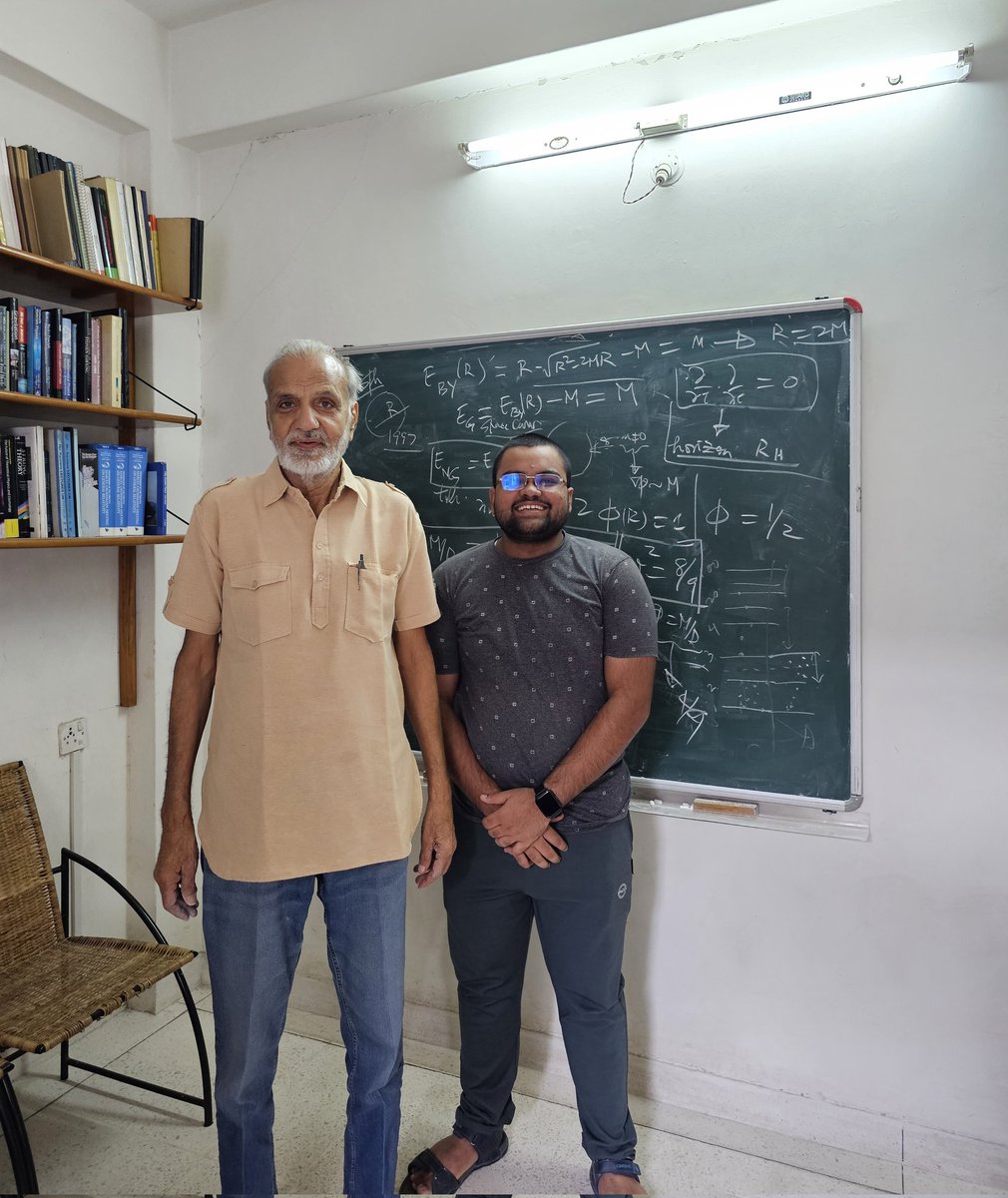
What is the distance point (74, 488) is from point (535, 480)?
125 centimetres

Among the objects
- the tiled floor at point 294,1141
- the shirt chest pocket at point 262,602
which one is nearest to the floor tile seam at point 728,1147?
the tiled floor at point 294,1141

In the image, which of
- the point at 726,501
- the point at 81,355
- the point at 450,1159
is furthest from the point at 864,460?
the point at 81,355

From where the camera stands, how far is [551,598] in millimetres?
1989

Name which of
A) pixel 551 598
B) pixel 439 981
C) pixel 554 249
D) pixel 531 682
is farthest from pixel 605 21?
pixel 439 981

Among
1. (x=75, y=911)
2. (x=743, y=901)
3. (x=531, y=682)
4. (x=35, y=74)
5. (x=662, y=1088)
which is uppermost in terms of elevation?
(x=35, y=74)

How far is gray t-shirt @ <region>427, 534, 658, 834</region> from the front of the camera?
1.98m

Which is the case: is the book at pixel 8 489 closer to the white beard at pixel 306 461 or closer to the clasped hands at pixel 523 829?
the white beard at pixel 306 461

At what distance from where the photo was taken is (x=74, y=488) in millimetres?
2287

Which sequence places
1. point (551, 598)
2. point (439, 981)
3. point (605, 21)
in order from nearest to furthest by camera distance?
point (551, 598)
point (605, 21)
point (439, 981)

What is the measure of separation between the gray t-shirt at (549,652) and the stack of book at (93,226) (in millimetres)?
1377

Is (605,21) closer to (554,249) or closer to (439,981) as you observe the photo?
(554,249)

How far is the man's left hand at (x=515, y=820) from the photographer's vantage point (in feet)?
6.33

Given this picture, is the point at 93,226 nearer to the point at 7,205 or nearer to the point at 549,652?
the point at 7,205

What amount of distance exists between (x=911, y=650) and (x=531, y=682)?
0.91m
